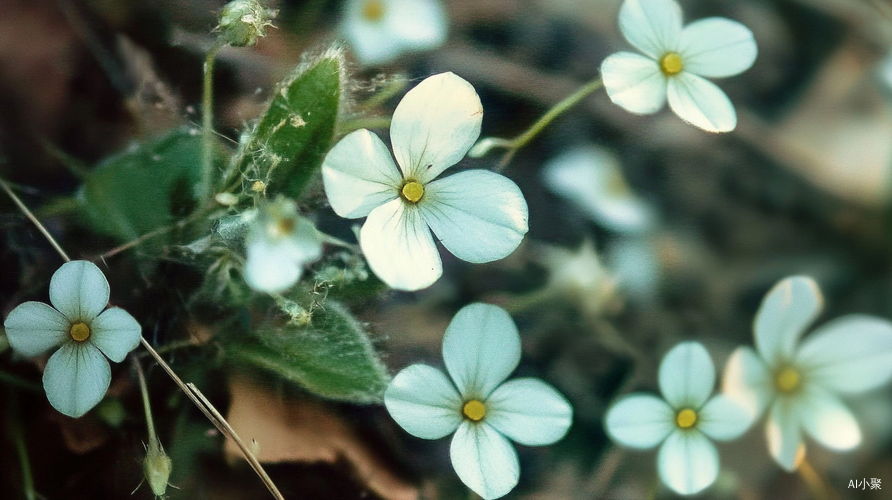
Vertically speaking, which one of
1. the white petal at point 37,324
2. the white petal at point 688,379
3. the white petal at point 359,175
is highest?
the white petal at point 359,175

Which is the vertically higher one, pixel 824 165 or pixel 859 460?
pixel 824 165

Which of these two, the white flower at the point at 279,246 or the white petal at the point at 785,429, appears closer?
the white flower at the point at 279,246

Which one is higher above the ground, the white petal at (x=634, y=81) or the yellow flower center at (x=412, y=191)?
the white petal at (x=634, y=81)

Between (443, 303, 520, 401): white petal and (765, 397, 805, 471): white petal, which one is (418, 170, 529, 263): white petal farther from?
(765, 397, 805, 471): white petal

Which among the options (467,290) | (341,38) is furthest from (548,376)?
(341,38)

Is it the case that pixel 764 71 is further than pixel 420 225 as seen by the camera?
Yes

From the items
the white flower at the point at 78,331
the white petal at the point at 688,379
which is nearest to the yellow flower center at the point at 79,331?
the white flower at the point at 78,331

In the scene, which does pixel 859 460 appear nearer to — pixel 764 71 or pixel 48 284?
pixel 764 71

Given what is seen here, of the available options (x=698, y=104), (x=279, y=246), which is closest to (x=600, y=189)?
(x=698, y=104)

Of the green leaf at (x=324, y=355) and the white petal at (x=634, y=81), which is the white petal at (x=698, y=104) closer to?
the white petal at (x=634, y=81)
